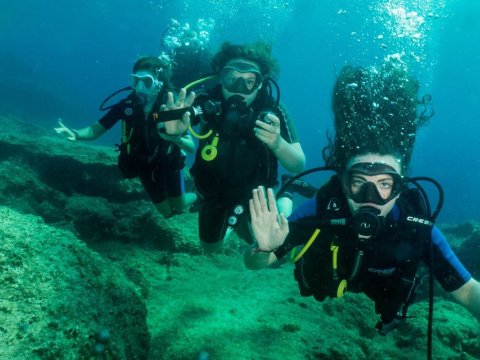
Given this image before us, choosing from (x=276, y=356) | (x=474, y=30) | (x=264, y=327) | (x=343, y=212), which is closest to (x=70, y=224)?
(x=264, y=327)

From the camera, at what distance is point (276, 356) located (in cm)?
321

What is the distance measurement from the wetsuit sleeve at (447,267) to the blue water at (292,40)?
17.5 metres

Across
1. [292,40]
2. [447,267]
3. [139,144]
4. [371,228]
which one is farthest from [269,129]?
[292,40]

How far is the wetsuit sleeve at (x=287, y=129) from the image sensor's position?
15.7 feet

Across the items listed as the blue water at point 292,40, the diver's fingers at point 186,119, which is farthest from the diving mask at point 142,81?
the blue water at point 292,40

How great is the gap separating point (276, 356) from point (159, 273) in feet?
10.2

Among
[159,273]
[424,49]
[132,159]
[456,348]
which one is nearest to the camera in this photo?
[456,348]

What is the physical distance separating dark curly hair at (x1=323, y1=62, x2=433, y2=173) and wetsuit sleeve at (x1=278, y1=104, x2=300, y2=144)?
0.84 metres

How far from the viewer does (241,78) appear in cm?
462

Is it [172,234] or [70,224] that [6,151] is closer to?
[70,224]

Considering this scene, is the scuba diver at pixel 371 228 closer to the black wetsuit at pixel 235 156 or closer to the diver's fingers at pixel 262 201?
the diver's fingers at pixel 262 201

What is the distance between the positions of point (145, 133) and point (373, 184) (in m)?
3.57

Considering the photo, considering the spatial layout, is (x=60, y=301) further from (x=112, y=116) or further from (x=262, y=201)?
(x=112, y=116)

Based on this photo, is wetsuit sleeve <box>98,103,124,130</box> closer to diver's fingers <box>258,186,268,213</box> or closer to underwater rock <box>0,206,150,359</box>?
underwater rock <box>0,206,150,359</box>
